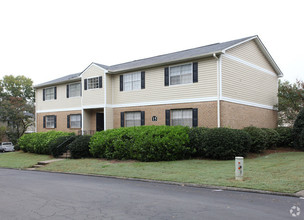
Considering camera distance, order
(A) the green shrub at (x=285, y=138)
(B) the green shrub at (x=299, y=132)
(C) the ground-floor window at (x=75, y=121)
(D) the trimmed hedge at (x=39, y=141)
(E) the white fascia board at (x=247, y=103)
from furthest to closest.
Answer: (C) the ground-floor window at (x=75, y=121)
(D) the trimmed hedge at (x=39, y=141)
(A) the green shrub at (x=285, y=138)
(E) the white fascia board at (x=247, y=103)
(B) the green shrub at (x=299, y=132)

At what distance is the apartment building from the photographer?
58.4 ft

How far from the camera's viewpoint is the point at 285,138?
1984cm

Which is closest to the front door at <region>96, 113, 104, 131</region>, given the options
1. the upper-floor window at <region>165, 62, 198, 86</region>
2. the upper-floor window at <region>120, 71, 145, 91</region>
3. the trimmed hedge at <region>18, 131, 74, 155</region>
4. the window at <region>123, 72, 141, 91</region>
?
the trimmed hedge at <region>18, 131, 74, 155</region>

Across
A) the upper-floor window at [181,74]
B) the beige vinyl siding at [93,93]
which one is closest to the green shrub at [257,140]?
the upper-floor window at [181,74]

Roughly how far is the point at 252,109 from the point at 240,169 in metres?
11.0

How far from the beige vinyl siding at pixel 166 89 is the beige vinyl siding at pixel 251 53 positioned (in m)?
1.93

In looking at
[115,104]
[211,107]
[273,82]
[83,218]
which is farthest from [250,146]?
[83,218]

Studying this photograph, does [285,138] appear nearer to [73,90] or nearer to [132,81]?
[132,81]

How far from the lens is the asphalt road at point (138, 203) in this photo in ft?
20.4

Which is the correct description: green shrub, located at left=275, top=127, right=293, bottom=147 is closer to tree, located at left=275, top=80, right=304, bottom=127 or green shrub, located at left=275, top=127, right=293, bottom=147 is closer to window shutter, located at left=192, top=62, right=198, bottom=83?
tree, located at left=275, top=80, right=304, bottom=127

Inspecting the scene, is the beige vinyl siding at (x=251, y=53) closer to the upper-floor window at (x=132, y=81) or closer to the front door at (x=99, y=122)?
the upper-floor window at (x=132, y=81)

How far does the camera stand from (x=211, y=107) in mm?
17641

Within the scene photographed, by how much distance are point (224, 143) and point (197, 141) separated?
1512 mm

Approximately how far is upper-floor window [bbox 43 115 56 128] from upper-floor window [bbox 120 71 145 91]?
8.68 meters
